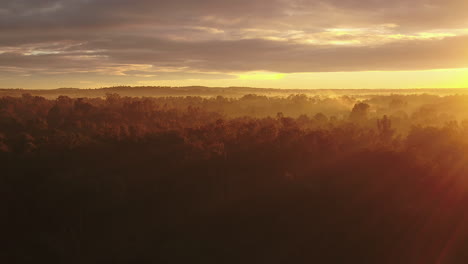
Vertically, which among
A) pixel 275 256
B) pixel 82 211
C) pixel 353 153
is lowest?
pixel 275 256

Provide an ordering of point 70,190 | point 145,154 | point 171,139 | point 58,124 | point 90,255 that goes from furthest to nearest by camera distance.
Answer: point 58,124, point 171,139, point 145,154, point 70,190, point 90,255

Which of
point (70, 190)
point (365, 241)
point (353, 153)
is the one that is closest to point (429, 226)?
point (365, 241)

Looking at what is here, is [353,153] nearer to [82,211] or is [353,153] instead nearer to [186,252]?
[186,252]

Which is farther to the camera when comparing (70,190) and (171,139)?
(171,139)

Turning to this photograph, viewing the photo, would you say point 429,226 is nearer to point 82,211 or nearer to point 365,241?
point 365,241

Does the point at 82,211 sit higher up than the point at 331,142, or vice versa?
the point at 331,142

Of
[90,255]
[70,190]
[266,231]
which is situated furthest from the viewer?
[70,190]
